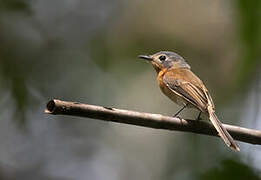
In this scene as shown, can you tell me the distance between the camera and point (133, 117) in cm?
261

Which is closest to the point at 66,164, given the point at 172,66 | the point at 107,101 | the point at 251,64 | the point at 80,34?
the point at 107,101

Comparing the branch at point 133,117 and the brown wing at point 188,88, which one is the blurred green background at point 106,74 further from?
the branch at point 133,117

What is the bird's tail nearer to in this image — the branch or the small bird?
the branch

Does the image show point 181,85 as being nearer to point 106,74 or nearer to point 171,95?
point 171,95

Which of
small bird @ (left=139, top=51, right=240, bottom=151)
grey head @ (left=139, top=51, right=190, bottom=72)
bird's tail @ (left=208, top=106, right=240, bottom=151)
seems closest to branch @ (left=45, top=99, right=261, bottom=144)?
bird's tail @ (left=208, top=106, right=240, bottom=151)

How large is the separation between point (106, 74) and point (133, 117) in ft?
15.3

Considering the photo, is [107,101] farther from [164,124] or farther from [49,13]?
[164,124]

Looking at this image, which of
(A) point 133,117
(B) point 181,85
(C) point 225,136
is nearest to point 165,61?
(B) point 181,85

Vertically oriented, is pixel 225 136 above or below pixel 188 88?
above

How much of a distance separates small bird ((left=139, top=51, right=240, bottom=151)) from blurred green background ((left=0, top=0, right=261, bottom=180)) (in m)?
0.35

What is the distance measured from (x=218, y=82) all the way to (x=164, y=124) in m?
3.49

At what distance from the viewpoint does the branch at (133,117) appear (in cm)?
244

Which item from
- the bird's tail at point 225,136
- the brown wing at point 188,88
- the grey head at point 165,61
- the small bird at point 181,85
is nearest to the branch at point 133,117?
the bird's tail at point 225,136

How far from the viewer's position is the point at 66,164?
7.74 meters
